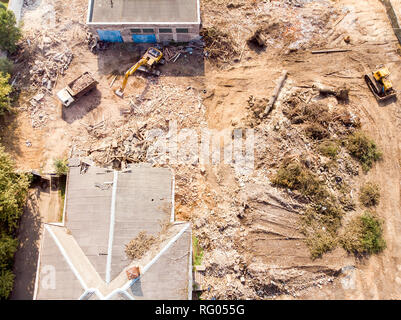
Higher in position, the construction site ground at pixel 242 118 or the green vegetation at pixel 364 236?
the construction site ground at pixel 242 118

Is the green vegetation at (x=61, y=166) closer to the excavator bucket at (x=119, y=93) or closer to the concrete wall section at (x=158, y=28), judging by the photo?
the excavator bucket at (x=119, y=93)

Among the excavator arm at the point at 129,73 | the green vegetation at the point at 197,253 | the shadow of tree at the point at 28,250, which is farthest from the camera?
→ the excavator arm at the point at 129,73

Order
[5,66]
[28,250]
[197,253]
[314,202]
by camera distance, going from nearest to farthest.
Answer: [314,202], [197,253], [28,250], [5,66]

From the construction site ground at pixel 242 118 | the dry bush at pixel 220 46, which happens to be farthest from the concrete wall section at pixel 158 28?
the dry bush at pixel 220 46

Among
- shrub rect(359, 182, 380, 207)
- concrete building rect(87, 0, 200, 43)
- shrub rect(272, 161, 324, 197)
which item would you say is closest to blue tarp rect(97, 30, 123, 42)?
concrete building rect(87, 0, 200, 43)

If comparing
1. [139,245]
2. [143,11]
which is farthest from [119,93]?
[139,245]

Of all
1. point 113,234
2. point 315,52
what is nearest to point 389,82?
point 315,52

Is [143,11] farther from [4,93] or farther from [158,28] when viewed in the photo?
[4,93]
